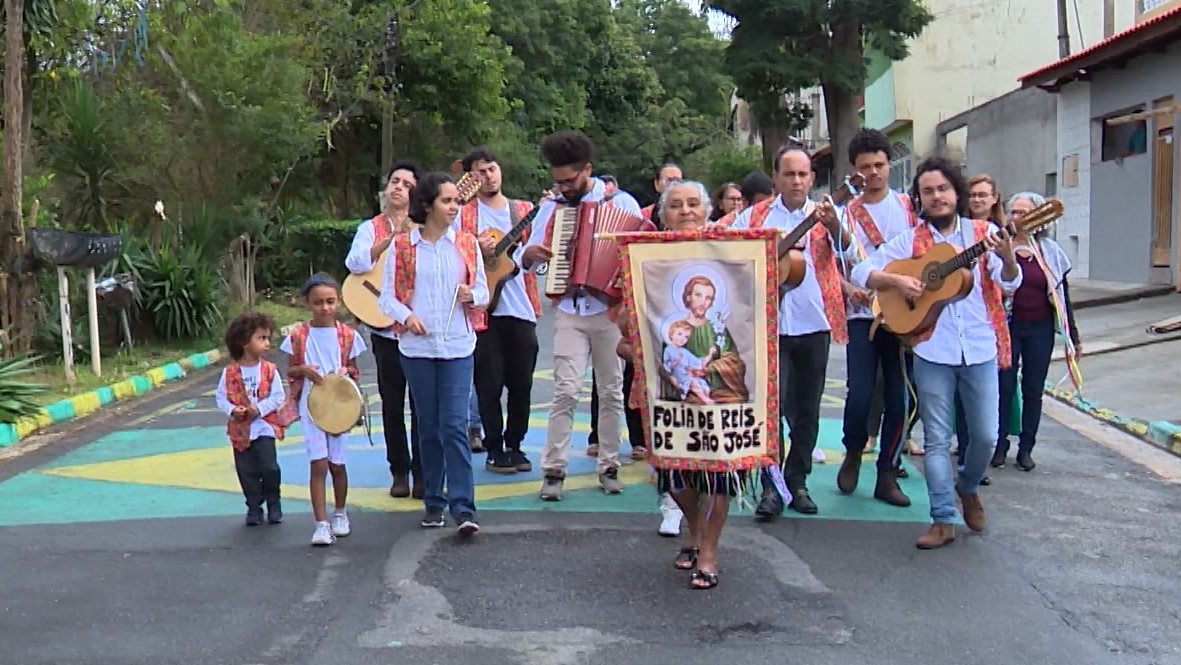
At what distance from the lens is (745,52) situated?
1144 inches

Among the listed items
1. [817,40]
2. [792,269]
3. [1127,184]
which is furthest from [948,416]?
[817,40]

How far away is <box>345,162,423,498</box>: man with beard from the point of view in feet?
21.4

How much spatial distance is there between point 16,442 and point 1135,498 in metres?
7.88

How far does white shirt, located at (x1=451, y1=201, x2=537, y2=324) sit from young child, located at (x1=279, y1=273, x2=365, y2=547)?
1.23m

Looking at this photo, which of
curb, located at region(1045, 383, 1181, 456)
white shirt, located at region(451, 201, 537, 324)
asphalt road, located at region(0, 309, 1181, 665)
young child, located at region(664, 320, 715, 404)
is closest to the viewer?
asphalt road, located at region(0, 309, 1181, 665)

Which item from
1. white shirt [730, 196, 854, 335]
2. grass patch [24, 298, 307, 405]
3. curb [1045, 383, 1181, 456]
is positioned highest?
white shirt [730, 196, 854, 335]

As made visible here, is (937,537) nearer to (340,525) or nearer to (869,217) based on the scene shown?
(869,217)

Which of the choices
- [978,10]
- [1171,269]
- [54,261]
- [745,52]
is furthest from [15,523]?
[978,10]

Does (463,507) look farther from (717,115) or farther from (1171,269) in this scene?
(717,115)

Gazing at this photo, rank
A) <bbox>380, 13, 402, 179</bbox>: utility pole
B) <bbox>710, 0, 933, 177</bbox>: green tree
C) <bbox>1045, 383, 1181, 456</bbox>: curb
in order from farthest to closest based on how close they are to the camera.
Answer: <bbox>710, 0, 933, 177</bbox>: green tree
<bbox>380, 13, 402, 179</bbox>: utility pole
<bbox>1045, 383, 1181, 456</bbox>: curb

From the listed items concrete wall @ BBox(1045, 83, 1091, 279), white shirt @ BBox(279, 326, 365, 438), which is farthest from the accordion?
concrete wall @ BBox(1045, 83, 1091, 279)

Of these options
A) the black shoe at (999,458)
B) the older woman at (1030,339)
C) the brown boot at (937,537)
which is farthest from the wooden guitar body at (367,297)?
the black shoe at (999,458)

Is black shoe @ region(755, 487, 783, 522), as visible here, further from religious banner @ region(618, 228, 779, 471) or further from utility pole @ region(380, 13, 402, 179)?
utility pole @ region(380, 13, 402, 179)

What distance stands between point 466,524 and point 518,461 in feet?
5.60
